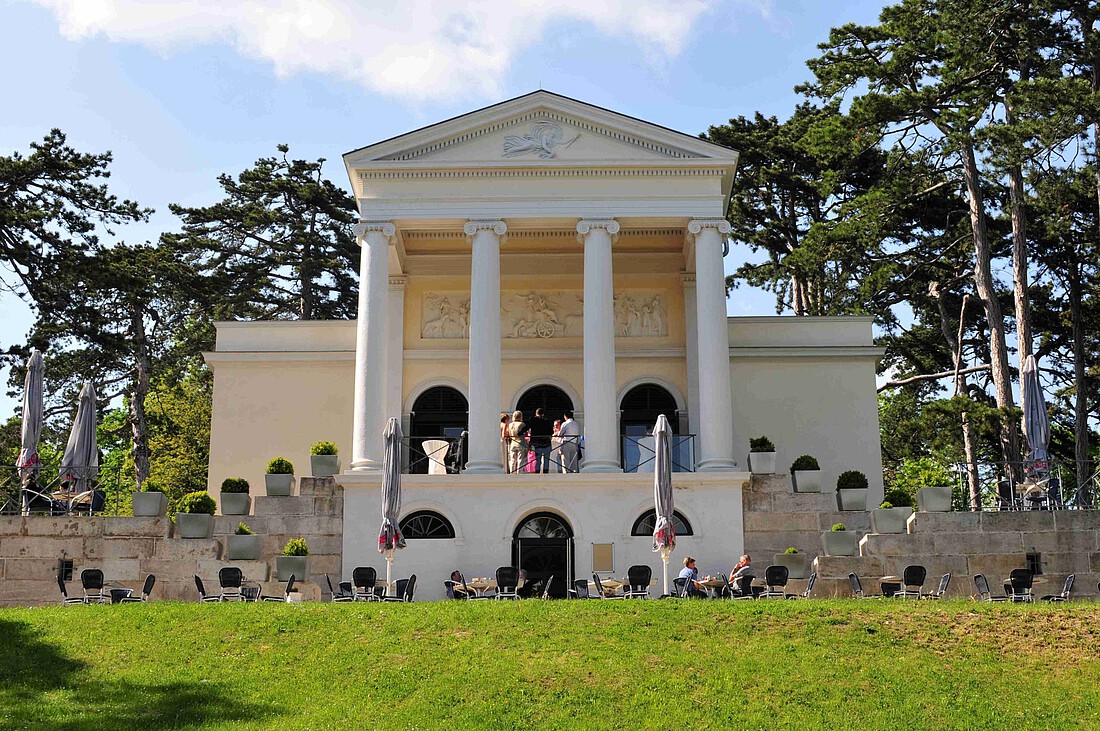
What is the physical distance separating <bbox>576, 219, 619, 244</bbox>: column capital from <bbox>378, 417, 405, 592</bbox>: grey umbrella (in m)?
8.98

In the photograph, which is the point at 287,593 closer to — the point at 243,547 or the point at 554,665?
the point at 243,547

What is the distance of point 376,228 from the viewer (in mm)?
32781

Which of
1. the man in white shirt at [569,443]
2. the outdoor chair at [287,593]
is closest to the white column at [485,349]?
the man in white shirt at [569,443]

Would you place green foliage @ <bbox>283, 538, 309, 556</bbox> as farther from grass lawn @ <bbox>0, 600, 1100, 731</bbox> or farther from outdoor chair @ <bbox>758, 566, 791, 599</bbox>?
outdoor chair @ <bbox>758, 566, 791, 599</bbox>

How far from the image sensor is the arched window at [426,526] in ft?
97.7

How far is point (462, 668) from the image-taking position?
57.9ft

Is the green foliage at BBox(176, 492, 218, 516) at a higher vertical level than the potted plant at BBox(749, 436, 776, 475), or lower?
lower

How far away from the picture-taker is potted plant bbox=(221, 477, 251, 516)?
29125 millimetres

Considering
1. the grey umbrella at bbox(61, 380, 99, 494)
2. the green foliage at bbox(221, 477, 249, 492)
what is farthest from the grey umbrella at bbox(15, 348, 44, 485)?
the green foliage at bbox(221, 477, 249, 492)

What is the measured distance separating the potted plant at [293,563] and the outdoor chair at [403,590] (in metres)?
2.07

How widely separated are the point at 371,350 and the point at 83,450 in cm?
716

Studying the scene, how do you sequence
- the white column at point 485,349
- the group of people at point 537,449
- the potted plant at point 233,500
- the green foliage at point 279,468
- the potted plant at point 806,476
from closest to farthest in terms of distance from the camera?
the potted plant at point 233,500, the potted plant at point 806,476, the green foliage at point 279,468, the white column at point 485,349, the group of people at point 537,449

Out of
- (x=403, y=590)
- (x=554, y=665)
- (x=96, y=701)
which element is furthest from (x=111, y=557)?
(x=554, y=665)

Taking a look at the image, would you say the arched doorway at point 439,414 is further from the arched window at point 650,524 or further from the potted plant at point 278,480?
the arched window at point 650,524
